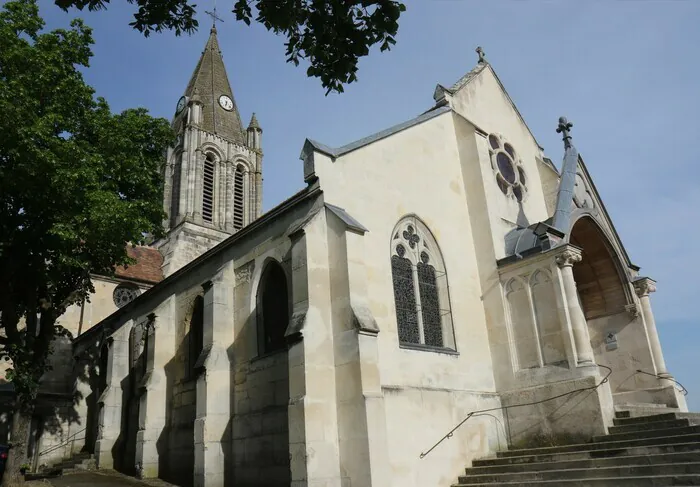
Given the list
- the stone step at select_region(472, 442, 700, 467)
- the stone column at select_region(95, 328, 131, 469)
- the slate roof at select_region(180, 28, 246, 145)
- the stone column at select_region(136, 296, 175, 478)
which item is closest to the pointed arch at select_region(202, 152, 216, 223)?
the slate roof at select_region(180, 28, 246, 145)

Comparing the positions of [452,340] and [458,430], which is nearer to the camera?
[458,430]

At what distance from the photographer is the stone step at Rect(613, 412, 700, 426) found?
38.0ft

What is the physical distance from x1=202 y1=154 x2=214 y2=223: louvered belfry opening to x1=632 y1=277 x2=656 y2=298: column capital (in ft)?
102

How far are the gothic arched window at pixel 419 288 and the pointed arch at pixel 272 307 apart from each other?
2.82m

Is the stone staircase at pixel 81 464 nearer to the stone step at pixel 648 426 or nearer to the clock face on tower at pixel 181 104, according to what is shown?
the stone step at pixel 648 426

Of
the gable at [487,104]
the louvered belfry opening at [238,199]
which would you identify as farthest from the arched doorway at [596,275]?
the louvered belfry opening at [238,199]

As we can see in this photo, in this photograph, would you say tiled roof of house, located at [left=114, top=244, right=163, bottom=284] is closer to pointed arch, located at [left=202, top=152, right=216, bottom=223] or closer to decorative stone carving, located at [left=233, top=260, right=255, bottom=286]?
pointed arch, located at [left=202, top=152, right=216, bottom=223]

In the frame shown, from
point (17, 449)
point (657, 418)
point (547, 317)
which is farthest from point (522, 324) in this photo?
point (17, 449)

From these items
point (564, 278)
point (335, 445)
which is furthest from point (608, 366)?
point (335, 445)

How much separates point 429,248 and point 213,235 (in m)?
28.2

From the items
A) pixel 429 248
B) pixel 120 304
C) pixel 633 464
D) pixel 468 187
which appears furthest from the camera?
pixel 120 304

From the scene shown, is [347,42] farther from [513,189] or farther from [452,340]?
[513,189]

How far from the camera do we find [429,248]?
14.7m

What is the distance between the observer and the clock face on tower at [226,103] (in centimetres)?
4844
